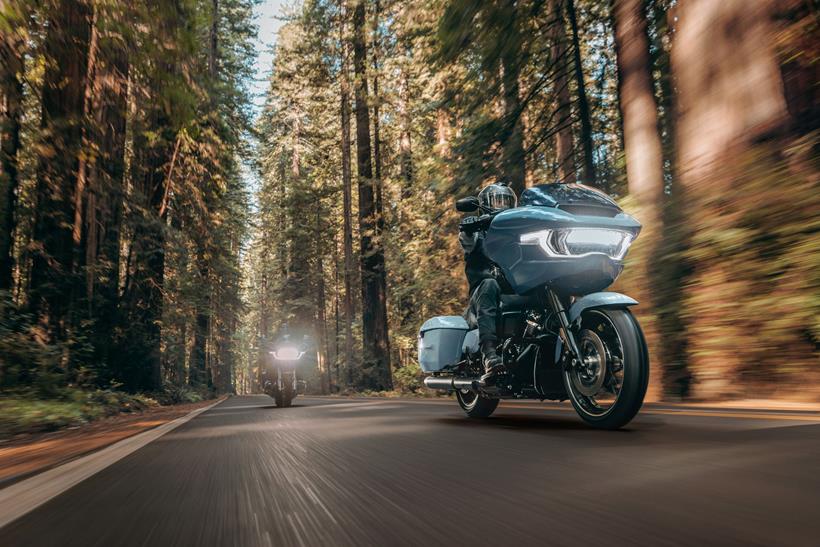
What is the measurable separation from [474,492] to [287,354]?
38.3ft

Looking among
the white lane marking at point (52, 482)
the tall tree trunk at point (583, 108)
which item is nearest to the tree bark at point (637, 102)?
the tall tree trunk at point (583, 108)

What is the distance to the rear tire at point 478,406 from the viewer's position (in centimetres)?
633

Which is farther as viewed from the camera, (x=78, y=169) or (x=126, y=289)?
(x=126, y=289)

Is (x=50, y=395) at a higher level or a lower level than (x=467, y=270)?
lower

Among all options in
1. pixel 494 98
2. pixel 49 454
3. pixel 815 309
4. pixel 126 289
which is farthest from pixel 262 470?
pixel 126 289

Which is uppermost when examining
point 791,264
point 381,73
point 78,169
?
point 381,73

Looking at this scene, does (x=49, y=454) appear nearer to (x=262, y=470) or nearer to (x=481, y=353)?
(x=262, y=470)

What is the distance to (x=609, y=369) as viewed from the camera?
4.32 metres

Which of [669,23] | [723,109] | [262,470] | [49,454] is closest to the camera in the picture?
[262,470]

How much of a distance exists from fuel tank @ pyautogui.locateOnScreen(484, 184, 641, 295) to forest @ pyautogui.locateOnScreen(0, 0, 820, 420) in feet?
6.24

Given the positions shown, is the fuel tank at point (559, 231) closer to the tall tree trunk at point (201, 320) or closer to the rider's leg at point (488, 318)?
the rider's leg at point (488, 318)

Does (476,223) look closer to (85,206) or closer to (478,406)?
(478,406)

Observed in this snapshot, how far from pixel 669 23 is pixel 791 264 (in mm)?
6483

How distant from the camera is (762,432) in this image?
12.9 feet
